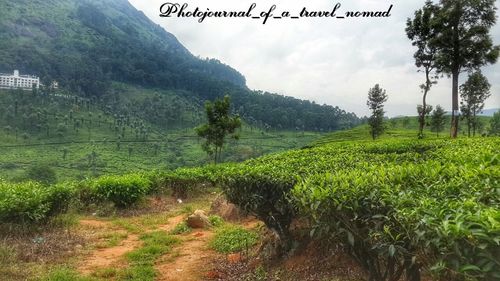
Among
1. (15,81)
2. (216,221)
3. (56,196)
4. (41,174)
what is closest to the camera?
(56,196)

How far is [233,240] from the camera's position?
33.6 feet

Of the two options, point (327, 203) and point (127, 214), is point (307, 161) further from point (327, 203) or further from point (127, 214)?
point (127, 214)

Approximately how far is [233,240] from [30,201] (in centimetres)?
515

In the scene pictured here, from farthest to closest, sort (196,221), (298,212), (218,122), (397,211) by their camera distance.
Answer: (218,122)
(196,221)
(298,212)
(397,211)

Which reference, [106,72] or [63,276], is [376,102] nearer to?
[63,276]

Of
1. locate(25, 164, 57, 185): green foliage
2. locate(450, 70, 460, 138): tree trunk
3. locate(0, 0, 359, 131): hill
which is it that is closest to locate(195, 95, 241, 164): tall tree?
locate(450, 70, 460, 138): tree trunk

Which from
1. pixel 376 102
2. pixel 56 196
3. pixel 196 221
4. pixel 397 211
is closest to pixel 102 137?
pixel 376 102

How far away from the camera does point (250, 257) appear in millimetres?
8742


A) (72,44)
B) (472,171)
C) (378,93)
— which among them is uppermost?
(72,44)

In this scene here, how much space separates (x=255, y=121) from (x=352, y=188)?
473 ft

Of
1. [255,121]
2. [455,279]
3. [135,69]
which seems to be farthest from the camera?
[135,69]

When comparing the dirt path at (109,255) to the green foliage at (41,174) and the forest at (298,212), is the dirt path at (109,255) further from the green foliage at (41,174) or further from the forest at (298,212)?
the green foliage at (41,174)

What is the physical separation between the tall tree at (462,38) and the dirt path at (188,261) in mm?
22084

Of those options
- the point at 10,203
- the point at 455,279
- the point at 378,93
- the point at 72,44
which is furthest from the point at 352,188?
the point at 72,44
